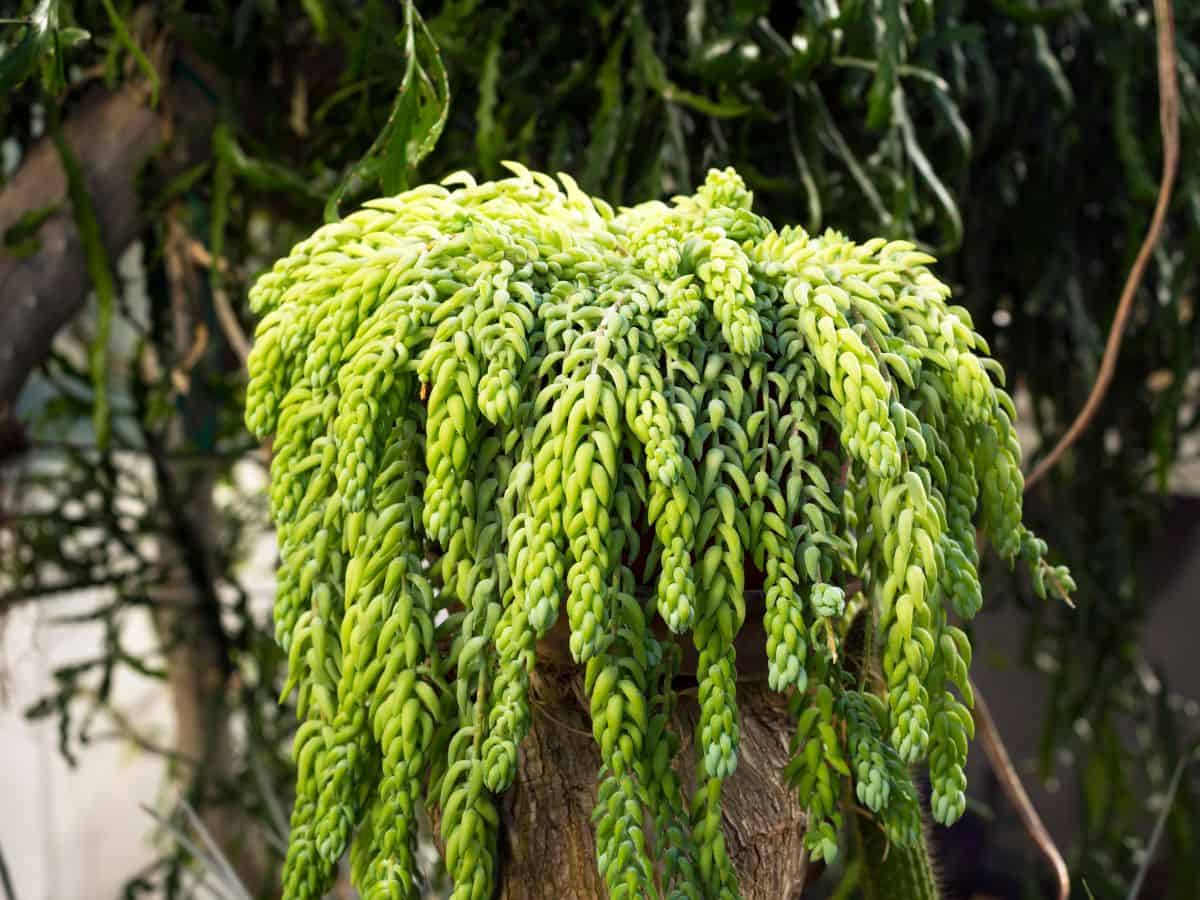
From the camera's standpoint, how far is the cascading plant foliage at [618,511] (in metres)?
0.45

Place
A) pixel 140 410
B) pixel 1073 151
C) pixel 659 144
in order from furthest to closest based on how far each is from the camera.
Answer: pixel 140 410 → pixel 1073 151 → pixel 659 144

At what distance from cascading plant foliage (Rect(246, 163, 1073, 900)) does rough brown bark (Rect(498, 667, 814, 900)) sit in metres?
0.04

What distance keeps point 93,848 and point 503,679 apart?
6.39 feet

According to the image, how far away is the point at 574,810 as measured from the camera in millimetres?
521

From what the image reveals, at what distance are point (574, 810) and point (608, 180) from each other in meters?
0.55

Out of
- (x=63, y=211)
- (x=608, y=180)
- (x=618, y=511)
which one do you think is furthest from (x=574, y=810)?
(x=63, y=211)

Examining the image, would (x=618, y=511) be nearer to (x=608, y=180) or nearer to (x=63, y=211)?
(x=608, y=180)

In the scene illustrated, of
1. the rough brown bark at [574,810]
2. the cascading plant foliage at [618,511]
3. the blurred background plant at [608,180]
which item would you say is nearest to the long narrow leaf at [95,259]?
the blurred background plant at [608,180]

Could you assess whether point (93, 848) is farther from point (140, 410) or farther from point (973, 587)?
point (973, 587)

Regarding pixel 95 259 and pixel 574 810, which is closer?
pixel 574 810

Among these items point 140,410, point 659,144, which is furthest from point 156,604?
point 659,144

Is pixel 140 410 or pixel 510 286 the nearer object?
pixel 510 286

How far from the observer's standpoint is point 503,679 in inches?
17.9

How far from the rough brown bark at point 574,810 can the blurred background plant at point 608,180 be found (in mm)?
268
